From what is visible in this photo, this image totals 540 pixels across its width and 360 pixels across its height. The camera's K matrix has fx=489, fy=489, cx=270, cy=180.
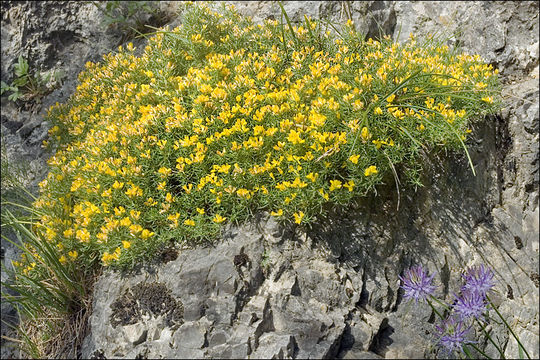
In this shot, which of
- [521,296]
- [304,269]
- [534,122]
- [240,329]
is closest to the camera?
[240,329]

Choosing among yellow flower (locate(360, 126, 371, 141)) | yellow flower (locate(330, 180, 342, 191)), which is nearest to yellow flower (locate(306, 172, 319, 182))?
yellow flower (locate(330, 180, 342, 191))

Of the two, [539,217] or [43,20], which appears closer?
[539,217]

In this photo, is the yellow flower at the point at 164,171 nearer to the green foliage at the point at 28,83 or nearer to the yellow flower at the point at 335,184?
the yellow flower at the point at 335,184

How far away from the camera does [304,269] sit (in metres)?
3.66

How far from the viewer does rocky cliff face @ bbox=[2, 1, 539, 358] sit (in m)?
3.47

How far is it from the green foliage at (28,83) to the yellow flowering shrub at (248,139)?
1969mm

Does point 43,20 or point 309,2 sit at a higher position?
point 309,2

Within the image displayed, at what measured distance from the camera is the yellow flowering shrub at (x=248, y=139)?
376 cm

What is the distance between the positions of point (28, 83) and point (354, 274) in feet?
16.8

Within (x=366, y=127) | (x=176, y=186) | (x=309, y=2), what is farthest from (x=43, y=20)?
(x=366, y=127)

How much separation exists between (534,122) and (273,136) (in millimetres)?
2703

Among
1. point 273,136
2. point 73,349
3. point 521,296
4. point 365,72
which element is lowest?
point 73,349

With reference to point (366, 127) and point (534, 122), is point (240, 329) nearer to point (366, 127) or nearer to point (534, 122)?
point (366, 127)

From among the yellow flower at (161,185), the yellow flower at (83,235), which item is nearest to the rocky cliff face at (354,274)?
the yellow flower at (83,235)
